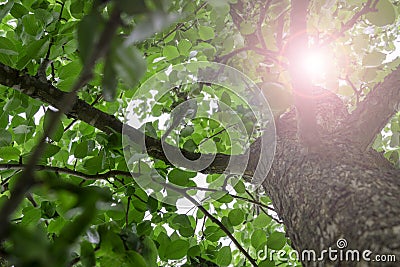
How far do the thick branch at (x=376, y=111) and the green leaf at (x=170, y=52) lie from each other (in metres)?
0.77

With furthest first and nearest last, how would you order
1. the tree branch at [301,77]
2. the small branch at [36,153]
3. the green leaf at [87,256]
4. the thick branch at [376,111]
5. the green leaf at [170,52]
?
the green leaf at [170,52], the thick branch at [376,111], the tree branch at [301,77], the green leaf at [87,256], the small branch at [36,153]

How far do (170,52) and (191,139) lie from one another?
1.25ft

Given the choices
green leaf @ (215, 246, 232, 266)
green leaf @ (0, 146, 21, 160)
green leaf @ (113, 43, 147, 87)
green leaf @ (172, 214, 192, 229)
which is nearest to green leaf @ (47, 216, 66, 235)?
green leaf @ (0, 146, 21, 160)

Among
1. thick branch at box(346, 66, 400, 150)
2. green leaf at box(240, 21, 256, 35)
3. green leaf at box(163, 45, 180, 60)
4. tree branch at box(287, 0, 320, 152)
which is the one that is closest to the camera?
tree branch at box(287, 0, 320, 152)

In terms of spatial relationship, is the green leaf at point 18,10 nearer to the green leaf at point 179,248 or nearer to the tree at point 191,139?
the tree at point 191,139

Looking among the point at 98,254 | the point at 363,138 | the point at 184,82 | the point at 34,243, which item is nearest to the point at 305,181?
the point at 363,138

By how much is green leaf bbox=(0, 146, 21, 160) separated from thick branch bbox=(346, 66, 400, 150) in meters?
0.92

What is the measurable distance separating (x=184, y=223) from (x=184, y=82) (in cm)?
65

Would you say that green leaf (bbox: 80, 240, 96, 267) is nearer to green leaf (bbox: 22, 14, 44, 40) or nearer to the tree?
the tree

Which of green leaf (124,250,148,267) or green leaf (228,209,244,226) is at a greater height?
green leaf (228,209,244,226)

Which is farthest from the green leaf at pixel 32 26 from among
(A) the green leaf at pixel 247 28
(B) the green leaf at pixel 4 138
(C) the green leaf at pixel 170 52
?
(A) the green leaf at pixel 247 28

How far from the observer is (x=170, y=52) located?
5.16 ft

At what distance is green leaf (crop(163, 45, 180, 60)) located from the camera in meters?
1.56

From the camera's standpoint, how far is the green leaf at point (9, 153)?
3.91ft
